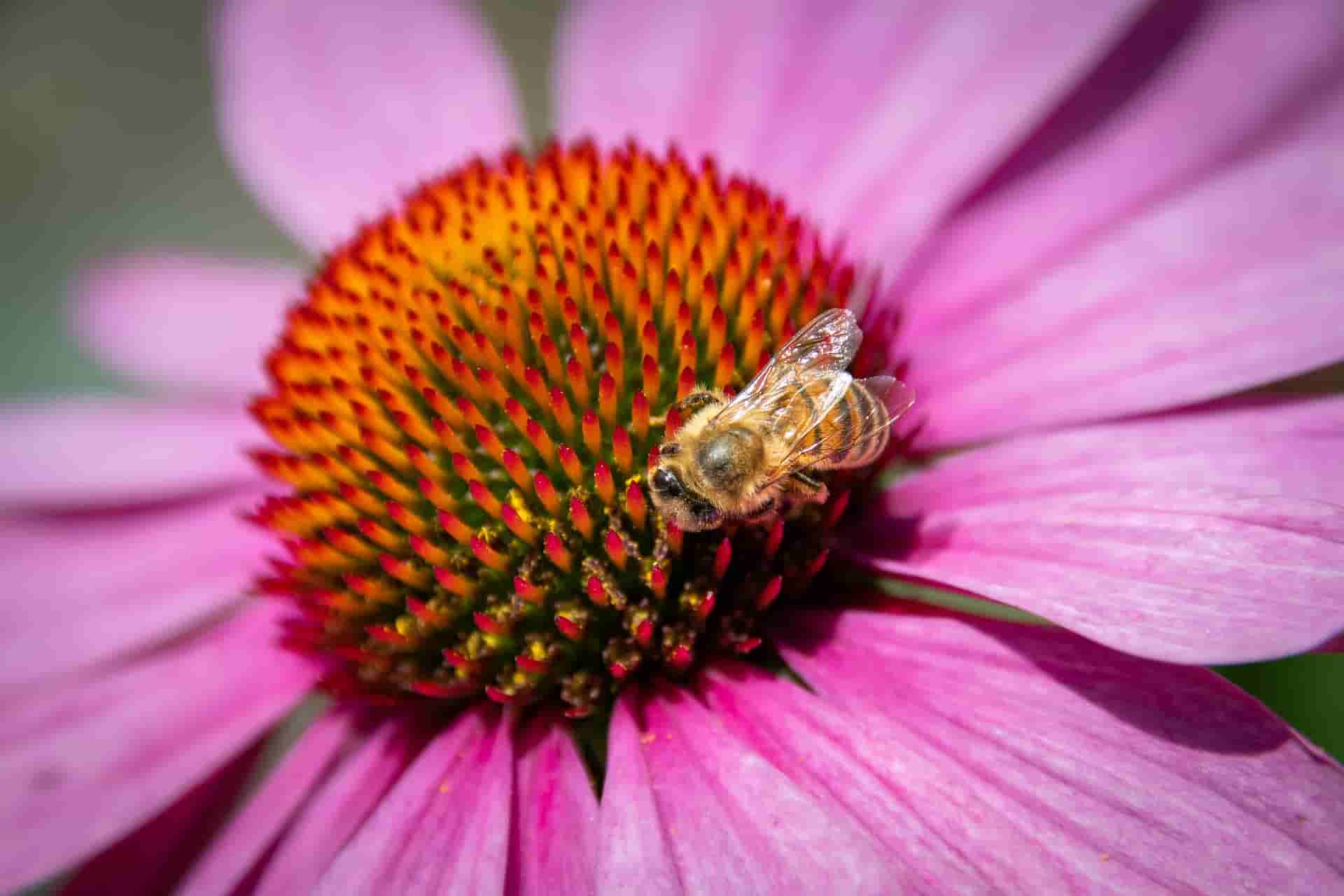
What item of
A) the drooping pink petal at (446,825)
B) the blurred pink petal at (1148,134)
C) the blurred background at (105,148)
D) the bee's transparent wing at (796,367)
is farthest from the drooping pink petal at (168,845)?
the blurred background at (105,148)

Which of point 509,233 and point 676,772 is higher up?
point 509,233

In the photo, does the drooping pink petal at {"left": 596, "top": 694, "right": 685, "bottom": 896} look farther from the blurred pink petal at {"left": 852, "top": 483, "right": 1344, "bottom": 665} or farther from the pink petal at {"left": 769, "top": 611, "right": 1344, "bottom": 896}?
the blurred pink petal at {"left": 852, "top": 483, "right": 1344, "bottom": 665}

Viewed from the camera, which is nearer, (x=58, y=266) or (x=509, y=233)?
(x=509, y=233)

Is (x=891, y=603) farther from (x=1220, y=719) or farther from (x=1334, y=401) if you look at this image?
Answer: (x=1334, y=401)

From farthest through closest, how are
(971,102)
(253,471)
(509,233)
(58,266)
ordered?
(58,266)
(253,471)
(971,102)
(509,233)

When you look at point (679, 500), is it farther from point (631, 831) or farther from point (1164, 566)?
point (1164, 566)

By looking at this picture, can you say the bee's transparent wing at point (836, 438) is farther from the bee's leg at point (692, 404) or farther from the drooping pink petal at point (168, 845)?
the drooping pink petal at point (168, 845)

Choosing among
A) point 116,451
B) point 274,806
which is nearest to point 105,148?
point 116,451

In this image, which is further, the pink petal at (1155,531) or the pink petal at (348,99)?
the pink petal at (348,99)

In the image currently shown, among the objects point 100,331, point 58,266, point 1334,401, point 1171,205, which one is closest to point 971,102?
point 1171,205
